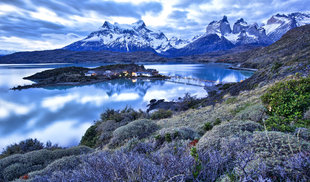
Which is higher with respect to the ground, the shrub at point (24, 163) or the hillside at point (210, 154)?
the hillside at point (210, 154)

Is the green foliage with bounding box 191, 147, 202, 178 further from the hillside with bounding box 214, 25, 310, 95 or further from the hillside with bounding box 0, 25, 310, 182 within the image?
the hillside with bounding box 214, 25, 310, 95

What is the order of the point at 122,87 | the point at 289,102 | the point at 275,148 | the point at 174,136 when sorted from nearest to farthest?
the point at 275,148, the point at 174,136, the point at 289,102, the point at 122,87

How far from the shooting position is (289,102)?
21.3ft

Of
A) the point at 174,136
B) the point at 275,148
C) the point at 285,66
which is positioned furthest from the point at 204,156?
the point at 285,66

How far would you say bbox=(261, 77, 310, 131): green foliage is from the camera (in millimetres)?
5617

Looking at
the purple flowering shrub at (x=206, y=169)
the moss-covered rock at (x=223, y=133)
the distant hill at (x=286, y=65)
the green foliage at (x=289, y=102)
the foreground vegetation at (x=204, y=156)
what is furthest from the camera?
the distant hill at (x=286, y=65)

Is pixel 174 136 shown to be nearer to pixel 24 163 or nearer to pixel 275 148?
pixel 275 148

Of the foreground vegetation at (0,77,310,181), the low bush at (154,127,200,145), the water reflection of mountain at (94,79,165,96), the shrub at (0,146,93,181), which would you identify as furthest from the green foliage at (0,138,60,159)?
→ the water reflection of mountain at (94,79,165,96)

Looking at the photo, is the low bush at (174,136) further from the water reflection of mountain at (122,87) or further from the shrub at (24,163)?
the water reflection of mountain at (122,87)

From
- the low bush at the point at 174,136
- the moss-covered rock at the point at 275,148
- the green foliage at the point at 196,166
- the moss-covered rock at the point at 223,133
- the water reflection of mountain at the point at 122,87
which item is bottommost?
the water reflection of mountain at the point at 122,87

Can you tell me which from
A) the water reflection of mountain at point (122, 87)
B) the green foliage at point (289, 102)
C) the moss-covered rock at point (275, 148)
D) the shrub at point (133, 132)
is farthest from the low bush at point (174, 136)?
the water reflection of mountain at point (122, 87)

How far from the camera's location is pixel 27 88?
4978 cm

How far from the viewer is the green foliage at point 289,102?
5617 mm

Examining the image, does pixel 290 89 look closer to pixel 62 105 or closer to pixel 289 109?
pixel 289 109
